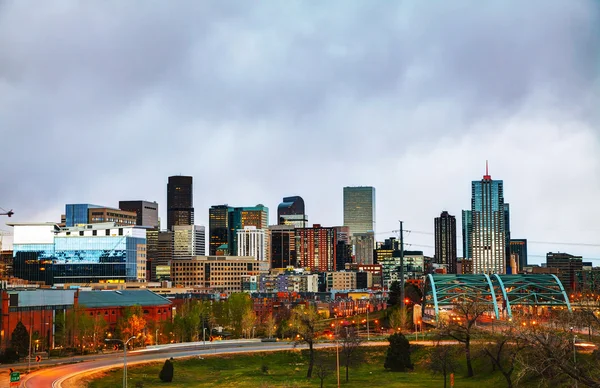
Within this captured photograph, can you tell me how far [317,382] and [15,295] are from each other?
2162 inches

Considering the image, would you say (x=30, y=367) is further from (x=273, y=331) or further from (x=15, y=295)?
(x=273, y=331)

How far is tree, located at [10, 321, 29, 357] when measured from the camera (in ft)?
344

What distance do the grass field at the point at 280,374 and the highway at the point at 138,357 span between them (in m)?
3.63

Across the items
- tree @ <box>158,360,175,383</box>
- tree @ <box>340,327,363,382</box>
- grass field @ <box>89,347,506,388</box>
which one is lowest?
grass field @ <box>89,347,506,388</box>

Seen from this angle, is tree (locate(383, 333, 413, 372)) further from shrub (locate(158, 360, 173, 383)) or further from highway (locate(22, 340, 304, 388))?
shrub (locate(158, 360, 173, 383))

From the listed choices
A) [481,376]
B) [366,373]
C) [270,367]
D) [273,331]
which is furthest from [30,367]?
[273,331]

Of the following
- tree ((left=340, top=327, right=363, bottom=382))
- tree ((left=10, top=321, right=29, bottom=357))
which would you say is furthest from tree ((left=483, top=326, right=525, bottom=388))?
tree ((left=10, top=321, right=29, bottom=357))

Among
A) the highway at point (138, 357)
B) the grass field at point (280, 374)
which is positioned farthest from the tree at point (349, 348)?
the highway at point (138, 357)

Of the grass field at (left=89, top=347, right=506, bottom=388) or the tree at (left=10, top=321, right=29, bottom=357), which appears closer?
the grass field at (left=89, top=347, right=506, bottom=388)

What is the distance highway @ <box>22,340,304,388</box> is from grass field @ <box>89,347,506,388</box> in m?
3.63

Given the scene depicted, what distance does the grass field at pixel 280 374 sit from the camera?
272ft

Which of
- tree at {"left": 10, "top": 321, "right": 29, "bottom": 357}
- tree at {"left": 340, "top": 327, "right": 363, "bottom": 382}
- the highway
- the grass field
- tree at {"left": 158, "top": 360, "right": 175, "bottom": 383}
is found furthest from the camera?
tree at {"left": 10, "top": 321, "right": 29, "bottom": 357}

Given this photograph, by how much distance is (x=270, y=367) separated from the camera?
330 ft

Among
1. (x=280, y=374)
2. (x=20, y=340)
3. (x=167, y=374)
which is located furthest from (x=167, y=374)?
(x=20, y=340)
